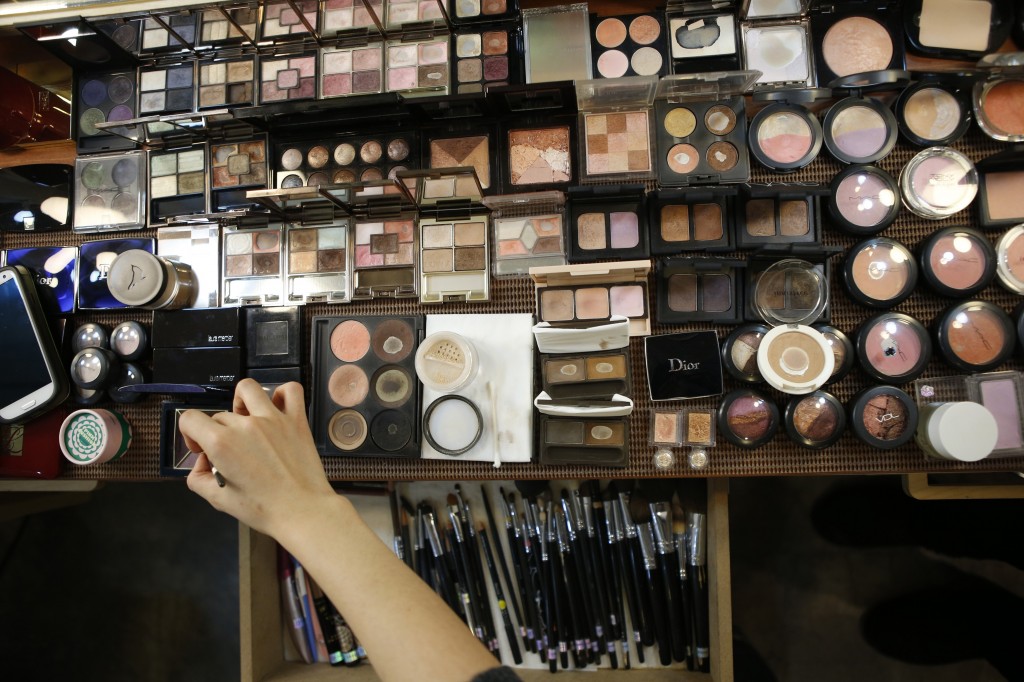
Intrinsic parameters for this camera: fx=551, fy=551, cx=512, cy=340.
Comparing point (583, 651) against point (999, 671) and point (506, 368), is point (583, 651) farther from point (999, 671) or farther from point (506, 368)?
point (999, 671)

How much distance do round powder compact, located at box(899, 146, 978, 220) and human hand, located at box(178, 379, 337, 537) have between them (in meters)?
1.67

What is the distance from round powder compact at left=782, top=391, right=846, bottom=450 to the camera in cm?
148

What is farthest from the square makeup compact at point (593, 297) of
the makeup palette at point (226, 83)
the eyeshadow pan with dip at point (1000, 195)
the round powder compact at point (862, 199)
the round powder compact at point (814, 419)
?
the makeup palette at point (226, 83)

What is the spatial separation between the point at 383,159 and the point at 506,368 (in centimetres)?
75

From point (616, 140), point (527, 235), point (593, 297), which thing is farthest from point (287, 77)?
point (593, 297)

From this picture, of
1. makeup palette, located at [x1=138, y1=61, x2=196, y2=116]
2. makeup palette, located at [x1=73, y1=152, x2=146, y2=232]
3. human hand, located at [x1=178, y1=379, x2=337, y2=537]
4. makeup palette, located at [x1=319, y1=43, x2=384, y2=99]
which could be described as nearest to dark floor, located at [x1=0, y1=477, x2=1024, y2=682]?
makeup palette, located at [x1=73, y1=152, x2=146, y2=232]

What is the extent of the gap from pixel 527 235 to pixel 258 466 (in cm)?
100

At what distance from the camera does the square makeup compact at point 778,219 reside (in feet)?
4.98

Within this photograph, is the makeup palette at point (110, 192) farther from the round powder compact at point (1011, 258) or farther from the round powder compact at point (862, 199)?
the round powder compact at point (1011, 258)

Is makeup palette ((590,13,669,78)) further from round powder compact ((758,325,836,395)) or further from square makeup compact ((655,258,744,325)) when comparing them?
round powder compact ((758,325,836,395))

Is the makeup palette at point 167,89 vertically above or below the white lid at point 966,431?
above

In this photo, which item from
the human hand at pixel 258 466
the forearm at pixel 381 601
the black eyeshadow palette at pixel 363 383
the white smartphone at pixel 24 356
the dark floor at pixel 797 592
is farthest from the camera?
the dark floor at pixel 797 592

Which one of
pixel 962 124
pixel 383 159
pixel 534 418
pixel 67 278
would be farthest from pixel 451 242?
pixel 962 124

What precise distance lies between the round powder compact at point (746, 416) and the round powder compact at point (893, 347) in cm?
28
